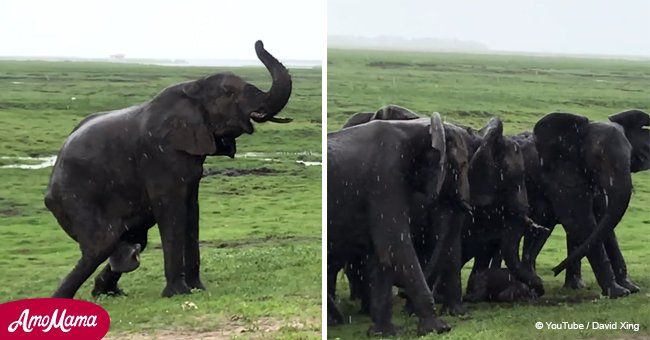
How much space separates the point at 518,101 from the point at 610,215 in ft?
2.13

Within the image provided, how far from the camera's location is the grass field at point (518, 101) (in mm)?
5832

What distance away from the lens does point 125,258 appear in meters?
5.79

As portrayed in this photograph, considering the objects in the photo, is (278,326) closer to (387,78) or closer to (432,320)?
(432,320)

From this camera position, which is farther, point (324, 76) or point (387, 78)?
point (387, 78)

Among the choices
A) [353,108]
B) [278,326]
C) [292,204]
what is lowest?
[278,326]

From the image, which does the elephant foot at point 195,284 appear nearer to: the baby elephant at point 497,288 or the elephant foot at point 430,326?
the elephant foot at point 430,326

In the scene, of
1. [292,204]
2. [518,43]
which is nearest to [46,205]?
[292,204]

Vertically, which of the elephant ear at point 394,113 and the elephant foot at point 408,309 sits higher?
the elephant ear at point 394,113

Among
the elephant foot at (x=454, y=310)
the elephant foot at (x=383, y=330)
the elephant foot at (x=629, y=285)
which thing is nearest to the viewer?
the elephant foot at (x=383, y=330)

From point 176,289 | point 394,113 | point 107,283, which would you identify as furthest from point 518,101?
point 107,283

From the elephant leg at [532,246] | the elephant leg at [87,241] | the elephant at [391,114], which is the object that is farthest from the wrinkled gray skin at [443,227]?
the elephant leg at [87,241]

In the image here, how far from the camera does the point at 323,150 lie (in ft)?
18.5

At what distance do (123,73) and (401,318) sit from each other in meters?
1.60

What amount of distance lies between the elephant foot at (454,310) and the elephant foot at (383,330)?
244 millimetres
